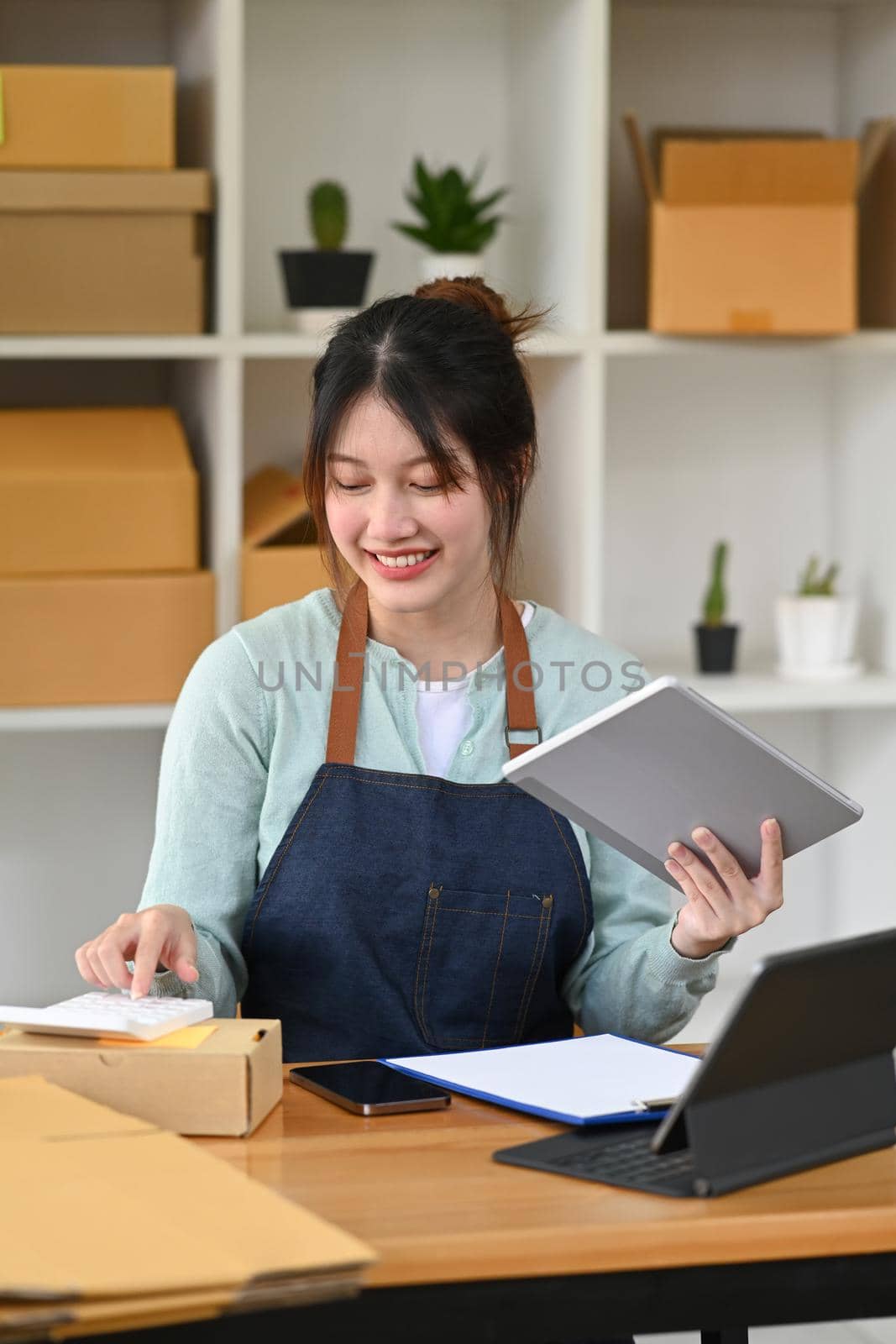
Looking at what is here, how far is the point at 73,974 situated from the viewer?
2.77 m

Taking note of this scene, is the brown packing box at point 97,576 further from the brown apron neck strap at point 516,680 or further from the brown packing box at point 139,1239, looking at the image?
the brown packing box at point 139,1239

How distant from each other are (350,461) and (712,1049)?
0.75m

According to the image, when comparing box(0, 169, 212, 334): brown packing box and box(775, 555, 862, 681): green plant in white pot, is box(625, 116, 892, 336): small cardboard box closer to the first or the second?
box(775, 555, 862, 681): green plant in white pot

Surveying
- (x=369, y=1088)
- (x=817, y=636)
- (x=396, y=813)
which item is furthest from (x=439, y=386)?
(x=817, y=636)

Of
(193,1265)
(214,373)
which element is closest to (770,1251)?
(193,1265)

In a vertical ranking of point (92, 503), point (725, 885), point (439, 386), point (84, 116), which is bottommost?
point (725, 885)

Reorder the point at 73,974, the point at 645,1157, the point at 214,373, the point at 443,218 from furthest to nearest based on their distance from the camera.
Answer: the point at 73,974 < the point at 443,218 < the point at 214,373 < the point at 645,1157

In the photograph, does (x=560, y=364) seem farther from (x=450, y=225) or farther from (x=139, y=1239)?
(x=139, y=1239)

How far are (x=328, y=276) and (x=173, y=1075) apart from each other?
1581 mm

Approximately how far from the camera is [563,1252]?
37.5 inches

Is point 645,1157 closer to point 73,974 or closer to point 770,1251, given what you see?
point 770,1251

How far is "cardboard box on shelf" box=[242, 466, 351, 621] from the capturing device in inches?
92.9

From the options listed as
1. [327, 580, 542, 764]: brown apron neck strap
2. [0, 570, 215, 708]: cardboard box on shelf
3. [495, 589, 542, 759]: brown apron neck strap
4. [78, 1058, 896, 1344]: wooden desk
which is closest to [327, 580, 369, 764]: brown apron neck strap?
[327, 580, 542, 764]: brown apron neck strap

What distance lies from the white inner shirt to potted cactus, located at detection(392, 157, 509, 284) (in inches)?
41.2
